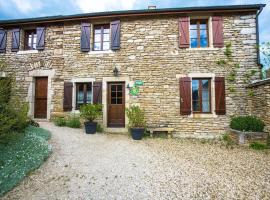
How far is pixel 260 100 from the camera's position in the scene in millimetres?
5449

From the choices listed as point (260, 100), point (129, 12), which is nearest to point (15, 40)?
point (129, 12)

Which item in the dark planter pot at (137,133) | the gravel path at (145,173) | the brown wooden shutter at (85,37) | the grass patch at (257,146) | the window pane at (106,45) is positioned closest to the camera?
the gravel path at (145,173)

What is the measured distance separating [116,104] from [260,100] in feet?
17.6

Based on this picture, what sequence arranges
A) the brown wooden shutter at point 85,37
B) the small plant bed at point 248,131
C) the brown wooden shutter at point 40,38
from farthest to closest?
the brown wooden shutter at point 40,38 → the brown wooden shutter at point 85,37 → the small plant bed at point 248,131

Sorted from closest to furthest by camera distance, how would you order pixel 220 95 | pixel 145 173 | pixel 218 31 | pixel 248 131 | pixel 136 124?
pixel 145 173 → pixel 248 131 → pixel 136 124 → pixel 220 95 → pixel 218 31

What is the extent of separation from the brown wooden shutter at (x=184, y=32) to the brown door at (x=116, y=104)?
9.84 ft

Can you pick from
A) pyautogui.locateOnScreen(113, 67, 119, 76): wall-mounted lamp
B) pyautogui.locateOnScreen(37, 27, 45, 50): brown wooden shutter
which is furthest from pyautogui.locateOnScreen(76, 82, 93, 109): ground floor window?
pyautogui.locateOnScreen(37, 27, 45, 50): brown wooden shutter

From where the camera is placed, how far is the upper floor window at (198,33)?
6.60 metres

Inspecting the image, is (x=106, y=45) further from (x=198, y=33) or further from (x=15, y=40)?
(x=15, y=40)


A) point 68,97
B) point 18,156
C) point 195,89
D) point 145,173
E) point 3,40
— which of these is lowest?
point 145,173

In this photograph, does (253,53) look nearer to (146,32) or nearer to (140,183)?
(146,32)

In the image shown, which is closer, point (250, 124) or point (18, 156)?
point (18, 156)

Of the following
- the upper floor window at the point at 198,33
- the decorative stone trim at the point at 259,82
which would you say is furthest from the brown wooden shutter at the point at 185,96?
the decorative stone trim at the point at 259,82

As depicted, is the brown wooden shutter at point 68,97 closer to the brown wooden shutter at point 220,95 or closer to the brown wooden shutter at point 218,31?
the brown wooden shutter at point 220,95
